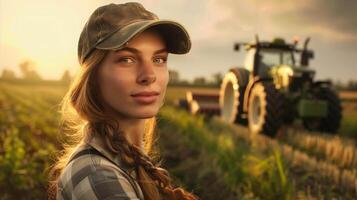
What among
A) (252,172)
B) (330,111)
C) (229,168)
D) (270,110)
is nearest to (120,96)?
(252,172)

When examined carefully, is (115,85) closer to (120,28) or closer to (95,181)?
(120,28)

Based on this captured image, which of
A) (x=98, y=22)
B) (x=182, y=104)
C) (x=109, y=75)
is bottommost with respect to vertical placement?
(x=182, y=104)

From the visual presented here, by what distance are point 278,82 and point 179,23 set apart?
9052mm

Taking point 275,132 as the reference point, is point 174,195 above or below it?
above

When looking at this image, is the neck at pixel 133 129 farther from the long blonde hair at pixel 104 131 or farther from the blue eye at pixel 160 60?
the blue eye at pixel 160 60

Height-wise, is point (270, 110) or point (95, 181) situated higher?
point (95, 181)

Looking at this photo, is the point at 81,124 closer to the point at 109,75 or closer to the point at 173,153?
the point at 109,75

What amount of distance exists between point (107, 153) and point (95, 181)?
0.15 metres

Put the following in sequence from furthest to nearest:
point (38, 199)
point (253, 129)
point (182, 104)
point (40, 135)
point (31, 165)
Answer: point (182, 104), point (253, 129), point (40, 135), point (31, 165), point (38, 199)

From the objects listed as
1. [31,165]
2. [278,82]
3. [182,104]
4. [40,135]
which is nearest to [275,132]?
[278,82]

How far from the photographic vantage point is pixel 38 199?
5.29 m

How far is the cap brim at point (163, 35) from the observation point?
155cm

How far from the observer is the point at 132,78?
162 cm

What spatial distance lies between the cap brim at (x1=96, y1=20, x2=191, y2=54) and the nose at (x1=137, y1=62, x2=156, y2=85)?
0.13 meters
